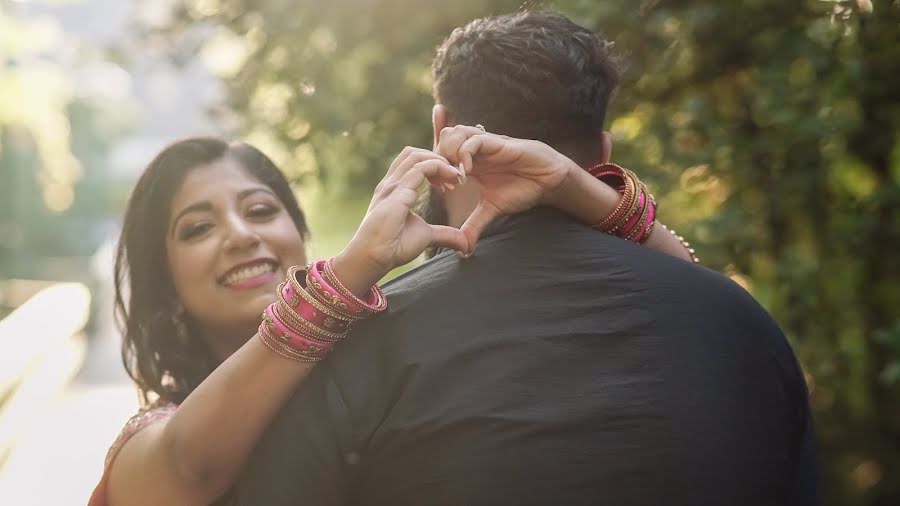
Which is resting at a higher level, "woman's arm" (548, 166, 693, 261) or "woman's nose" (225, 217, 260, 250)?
"woman's nose" (225, 217, 260, 250)

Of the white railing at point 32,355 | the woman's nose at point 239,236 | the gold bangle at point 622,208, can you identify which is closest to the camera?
the gold bangle at point 622,208

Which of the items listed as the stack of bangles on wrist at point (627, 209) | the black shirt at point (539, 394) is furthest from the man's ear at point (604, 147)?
the black shirt at point (539, 394)

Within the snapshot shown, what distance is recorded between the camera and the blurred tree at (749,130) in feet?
10.2

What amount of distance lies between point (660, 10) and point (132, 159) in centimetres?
4432

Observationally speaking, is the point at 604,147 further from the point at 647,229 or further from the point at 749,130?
the point at 749,130

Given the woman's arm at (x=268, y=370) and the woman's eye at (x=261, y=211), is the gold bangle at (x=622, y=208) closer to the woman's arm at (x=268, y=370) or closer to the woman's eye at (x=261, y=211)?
the woman's arm at (x=268, y=370)

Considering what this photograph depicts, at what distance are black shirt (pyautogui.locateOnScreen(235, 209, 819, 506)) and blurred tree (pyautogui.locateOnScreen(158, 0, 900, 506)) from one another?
1355mm

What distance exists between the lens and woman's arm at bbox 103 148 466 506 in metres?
1.54

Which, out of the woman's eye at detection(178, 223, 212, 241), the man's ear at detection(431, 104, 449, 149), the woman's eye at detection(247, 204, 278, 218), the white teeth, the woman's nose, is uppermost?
the man's ear at detection(431, 104, 449, 149)

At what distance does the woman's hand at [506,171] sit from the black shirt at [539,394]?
39 mm

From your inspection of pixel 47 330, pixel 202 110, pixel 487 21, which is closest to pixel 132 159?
pixel 47 330

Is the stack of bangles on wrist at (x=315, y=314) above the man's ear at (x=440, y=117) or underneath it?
underneath

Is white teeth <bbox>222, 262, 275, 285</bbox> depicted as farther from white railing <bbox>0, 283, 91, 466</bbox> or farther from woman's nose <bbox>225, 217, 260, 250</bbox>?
white railing <bbox>0, 283, 91, 466</bbox>

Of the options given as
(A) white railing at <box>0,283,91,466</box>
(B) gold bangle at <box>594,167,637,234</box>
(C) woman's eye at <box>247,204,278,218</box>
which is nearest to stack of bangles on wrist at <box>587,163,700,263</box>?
(B) gold bangle at <box>594,167,637,234</box>
